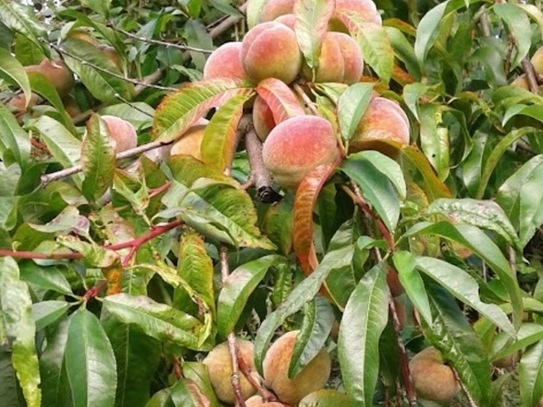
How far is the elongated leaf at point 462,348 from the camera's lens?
2.38 ft

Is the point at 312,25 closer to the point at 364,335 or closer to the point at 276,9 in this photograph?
the point at 276,9

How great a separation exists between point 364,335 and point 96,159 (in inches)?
13.1

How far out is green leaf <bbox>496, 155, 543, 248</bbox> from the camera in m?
0.88

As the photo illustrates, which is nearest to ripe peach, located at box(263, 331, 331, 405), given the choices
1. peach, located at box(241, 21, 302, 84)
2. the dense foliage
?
the dense foliage

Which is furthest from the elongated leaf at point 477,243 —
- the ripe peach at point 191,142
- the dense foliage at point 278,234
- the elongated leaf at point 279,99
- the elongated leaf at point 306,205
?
the ripe peach at point 191,142

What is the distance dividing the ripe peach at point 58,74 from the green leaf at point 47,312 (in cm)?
79

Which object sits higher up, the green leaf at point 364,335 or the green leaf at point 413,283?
the green leaf at point 413,283

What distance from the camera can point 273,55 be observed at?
92 cm

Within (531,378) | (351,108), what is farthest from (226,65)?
(531,378)

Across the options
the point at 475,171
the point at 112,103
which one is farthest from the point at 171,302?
the point at 112,103

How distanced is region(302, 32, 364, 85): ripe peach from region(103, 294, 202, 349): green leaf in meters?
0.41

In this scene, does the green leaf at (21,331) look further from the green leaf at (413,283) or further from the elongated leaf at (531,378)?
the elongated leaf at (531,378)

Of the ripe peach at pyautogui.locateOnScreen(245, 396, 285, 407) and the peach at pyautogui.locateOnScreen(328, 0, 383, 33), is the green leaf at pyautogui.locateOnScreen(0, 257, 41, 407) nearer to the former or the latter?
the ripe peach at pyautogui.locateOnScreen(245, 396, 285, 407)

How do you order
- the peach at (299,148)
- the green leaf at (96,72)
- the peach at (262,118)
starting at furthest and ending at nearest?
the green leaf at (96,72), the peach at (262,118), the peach at (299,148)
